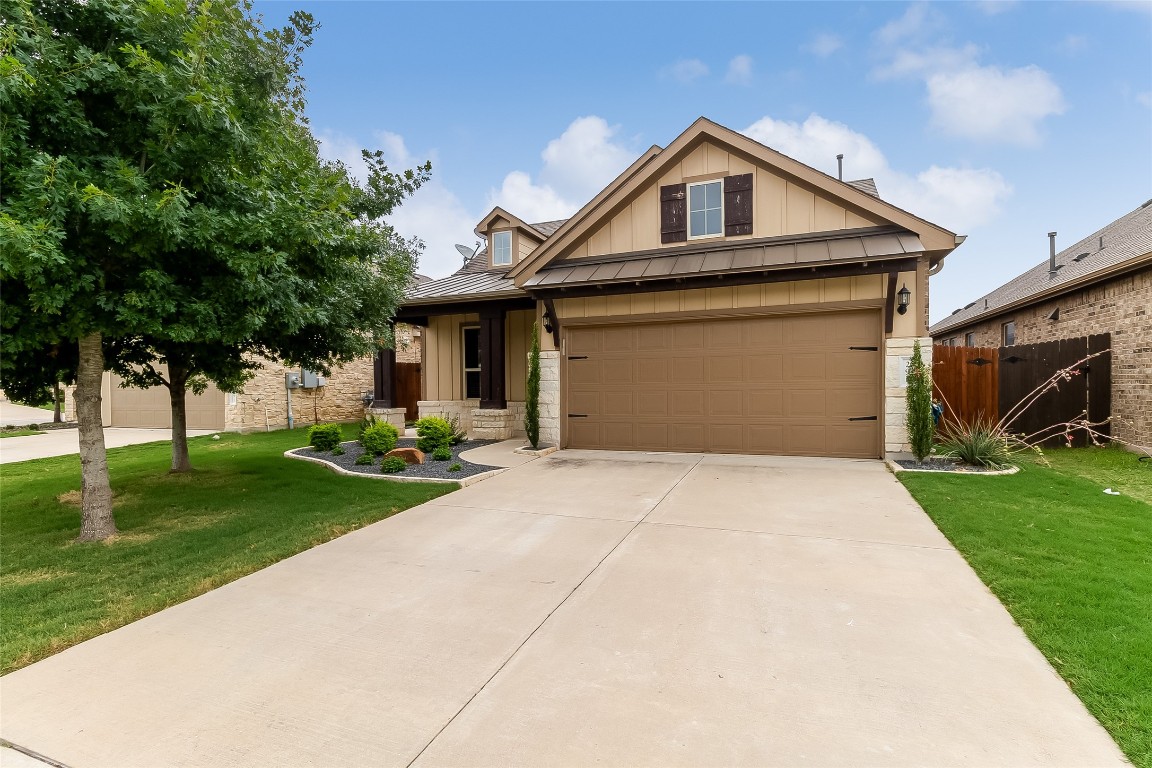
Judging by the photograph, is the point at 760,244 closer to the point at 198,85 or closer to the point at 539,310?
the point at 539,310

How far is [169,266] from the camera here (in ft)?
15.5

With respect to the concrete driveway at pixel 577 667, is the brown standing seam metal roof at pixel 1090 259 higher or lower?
higher

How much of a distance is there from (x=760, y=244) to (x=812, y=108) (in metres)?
7.66

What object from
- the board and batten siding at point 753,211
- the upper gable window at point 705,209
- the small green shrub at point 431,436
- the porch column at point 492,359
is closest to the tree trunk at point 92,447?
the small green shrub at point 431,436

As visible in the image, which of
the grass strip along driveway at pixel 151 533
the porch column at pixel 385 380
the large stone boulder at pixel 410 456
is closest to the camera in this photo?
the grass strip along driveway at pixel 151 533

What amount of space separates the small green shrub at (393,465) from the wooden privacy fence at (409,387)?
837cm

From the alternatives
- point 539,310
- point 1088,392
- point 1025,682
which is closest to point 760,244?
point 539,310

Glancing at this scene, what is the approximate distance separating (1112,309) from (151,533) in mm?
16168

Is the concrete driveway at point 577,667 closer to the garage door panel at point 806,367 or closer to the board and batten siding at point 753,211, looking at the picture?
the garage door panel at point 806,367

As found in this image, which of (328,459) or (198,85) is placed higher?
(198,85)

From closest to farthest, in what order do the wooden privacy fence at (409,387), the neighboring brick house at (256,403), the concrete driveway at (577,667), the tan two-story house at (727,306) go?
the concrete driveway at (577,667), the tan two-story house at (727,306), the neighboring brick house at (256,403), the wooden privacy fence at (409,387)

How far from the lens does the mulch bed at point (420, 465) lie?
772 cm

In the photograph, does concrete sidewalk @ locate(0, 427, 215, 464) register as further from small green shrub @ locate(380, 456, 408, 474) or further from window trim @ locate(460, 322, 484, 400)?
window trim @ locate(460, 322, 484, 400)

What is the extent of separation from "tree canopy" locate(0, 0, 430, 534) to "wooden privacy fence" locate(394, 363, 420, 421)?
1052cm
